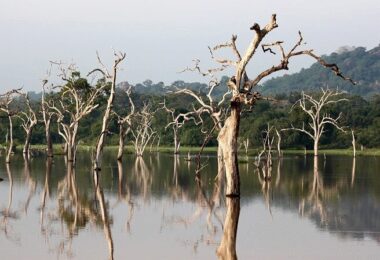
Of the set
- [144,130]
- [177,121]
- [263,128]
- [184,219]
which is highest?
[177,121]

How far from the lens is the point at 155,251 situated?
51.1ft

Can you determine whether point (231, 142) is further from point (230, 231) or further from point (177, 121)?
point (177, 121)

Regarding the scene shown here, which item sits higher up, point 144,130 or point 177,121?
point 177,121

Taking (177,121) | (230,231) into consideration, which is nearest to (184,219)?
(230,231)

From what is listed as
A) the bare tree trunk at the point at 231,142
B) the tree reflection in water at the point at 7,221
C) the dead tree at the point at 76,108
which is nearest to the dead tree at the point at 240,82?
the bare tree trunk at the point at 231,142

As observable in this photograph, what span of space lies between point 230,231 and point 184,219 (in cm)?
302

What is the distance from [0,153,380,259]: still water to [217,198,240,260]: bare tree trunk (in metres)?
0.02

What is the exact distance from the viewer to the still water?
15.7 meters

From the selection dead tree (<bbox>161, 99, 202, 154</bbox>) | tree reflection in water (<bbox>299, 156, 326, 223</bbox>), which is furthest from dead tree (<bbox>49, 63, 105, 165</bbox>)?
tree reflection in water (<bbox>299, 156, 326, 223</bbox>)

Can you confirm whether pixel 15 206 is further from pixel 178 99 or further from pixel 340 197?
pixel 178 99

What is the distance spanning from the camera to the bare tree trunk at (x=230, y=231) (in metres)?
15.2

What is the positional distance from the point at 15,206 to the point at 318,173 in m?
24.1

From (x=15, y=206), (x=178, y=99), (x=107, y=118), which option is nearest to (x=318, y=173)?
(x=107, y=118)

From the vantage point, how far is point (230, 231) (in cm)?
1828
